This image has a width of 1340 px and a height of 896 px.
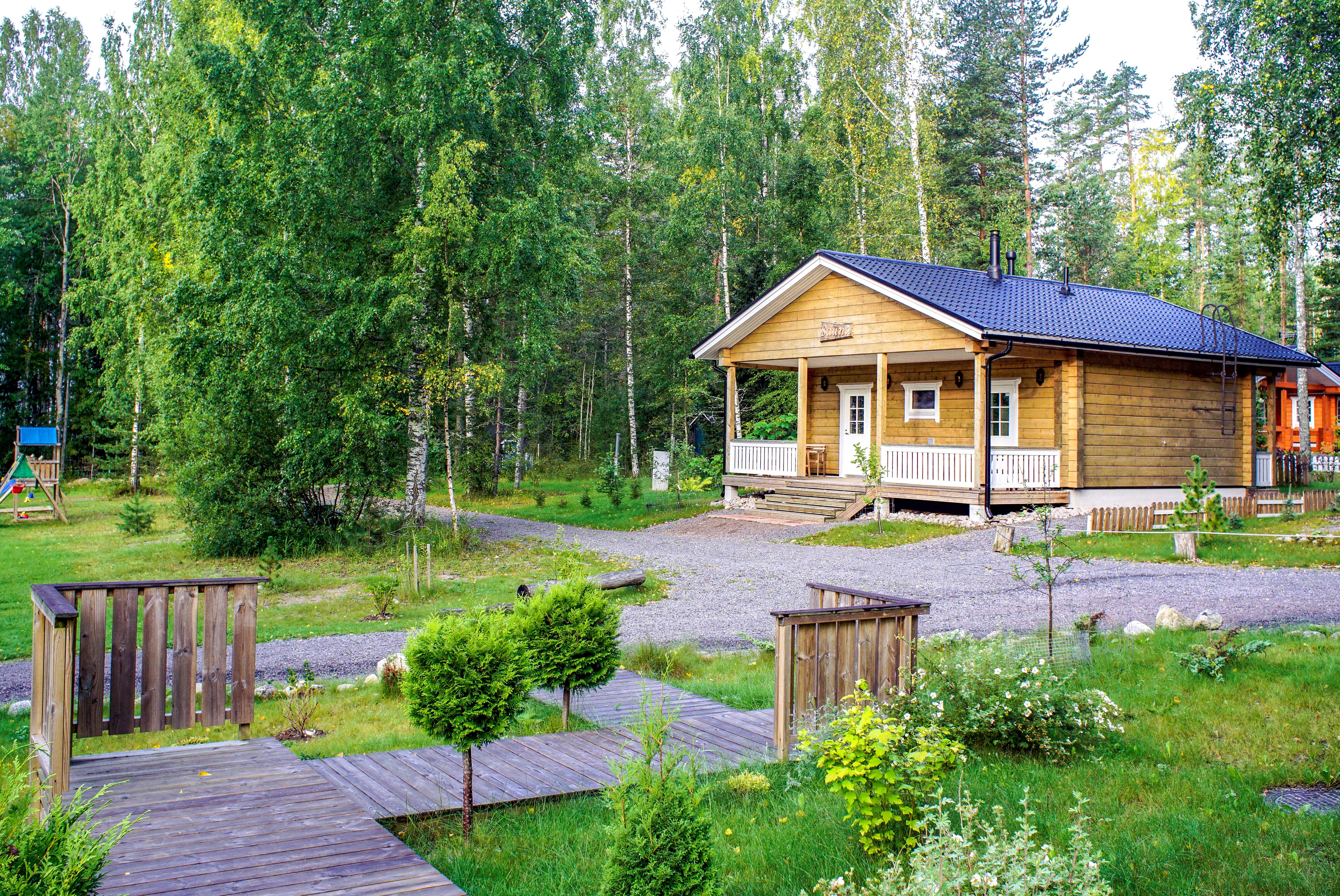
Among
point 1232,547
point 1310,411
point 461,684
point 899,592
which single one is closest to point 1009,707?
point 461,684

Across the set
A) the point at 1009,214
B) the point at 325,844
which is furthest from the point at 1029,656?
the point at 1009,214

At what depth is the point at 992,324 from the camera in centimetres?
1697

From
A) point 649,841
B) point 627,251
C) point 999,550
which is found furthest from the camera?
point 627,251

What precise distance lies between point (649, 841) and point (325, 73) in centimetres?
1489

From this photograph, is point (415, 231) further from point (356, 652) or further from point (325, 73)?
point (356, 652)

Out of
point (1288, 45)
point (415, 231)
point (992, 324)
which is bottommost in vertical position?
point (992, 324)

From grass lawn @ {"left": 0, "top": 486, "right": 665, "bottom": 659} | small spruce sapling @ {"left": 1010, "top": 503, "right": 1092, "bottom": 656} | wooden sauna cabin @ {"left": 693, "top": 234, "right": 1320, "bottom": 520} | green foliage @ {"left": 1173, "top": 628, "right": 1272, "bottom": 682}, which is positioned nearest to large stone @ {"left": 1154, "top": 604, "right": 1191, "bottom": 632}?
small spruce sapling @ {"left": 1010, "top": 503, "right": 1092, "bottom": 656}

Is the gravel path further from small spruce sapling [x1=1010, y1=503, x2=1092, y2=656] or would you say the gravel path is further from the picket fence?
the picket fence

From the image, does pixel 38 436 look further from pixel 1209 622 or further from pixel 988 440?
pixel 1209 622

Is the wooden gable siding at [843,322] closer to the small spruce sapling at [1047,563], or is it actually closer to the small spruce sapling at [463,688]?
the small spruce sapling at [1047,563]

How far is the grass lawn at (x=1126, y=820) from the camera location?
3674mm

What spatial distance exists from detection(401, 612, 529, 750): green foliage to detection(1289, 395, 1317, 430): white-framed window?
122 ft

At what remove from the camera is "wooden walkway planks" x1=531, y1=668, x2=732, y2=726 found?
6289 mm

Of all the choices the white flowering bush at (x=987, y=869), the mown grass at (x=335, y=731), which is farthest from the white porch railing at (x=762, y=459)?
the white flowering bush at (x=987, y=869)
